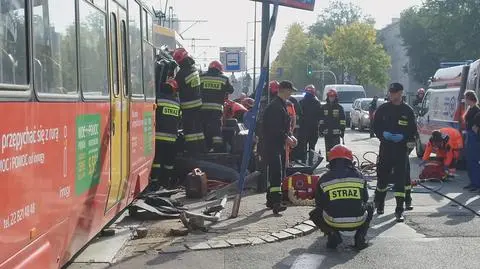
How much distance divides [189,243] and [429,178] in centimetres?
722

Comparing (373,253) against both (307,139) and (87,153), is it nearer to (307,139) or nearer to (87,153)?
(87,153)

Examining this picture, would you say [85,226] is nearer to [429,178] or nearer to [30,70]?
[30,70]

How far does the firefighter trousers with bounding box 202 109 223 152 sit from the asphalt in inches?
165

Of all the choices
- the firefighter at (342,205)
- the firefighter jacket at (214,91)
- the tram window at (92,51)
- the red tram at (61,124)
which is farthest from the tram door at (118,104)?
the firefighter jacket at (214,91)

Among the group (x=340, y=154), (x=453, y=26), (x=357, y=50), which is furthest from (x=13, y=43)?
(x=357, y=50)

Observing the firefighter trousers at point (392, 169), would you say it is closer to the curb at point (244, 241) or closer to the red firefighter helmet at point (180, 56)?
the curb at point (244, 241)

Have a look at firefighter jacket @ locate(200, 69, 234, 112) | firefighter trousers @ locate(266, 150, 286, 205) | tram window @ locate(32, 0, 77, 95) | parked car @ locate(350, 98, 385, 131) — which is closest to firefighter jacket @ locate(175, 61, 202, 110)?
firefighter jacket @ locate(200, 69, 234, 112)

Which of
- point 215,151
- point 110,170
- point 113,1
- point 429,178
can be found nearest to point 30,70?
point 110,170

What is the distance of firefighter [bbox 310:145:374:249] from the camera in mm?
7223

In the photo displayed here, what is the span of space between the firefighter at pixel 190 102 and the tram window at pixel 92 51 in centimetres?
517

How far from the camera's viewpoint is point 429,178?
13.2 m

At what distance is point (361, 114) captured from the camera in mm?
32531

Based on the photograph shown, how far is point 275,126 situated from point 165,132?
2745 millimetres

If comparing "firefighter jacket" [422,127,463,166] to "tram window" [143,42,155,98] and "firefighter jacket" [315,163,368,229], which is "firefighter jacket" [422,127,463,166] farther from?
"firefighter jacket" [315,163,368,229]
